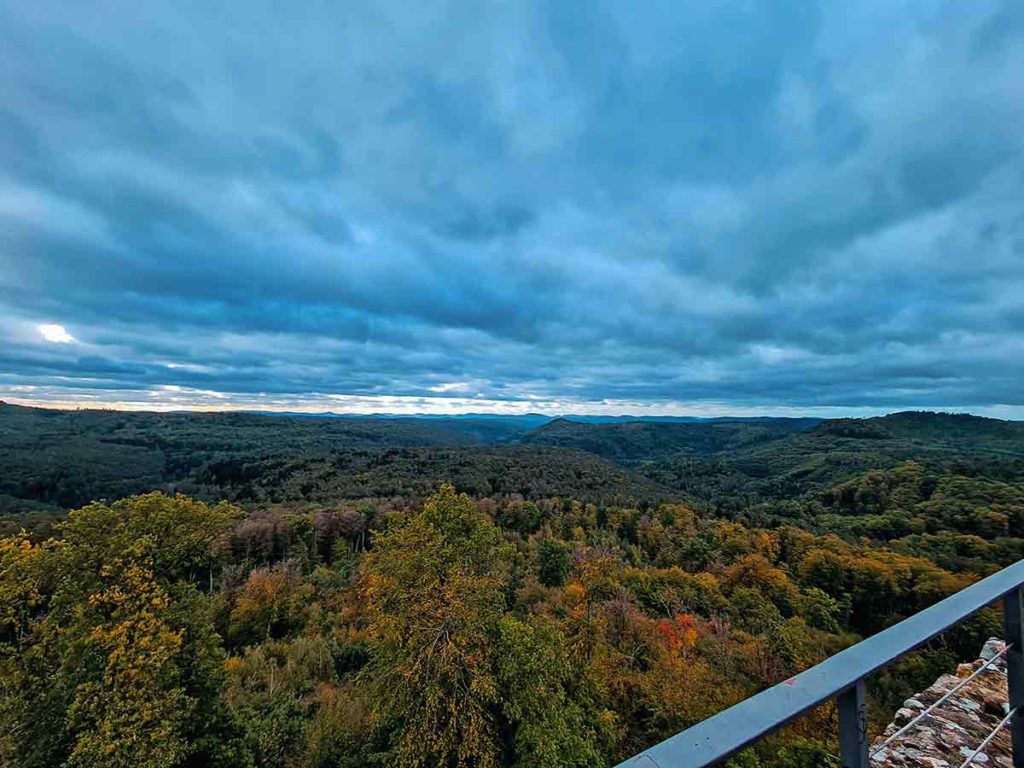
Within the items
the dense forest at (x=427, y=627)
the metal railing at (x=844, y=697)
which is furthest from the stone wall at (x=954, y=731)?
the dense forest at (x=427, y=627)

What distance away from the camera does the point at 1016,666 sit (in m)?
2.68

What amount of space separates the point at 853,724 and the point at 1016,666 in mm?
1962

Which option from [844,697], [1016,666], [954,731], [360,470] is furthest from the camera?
[360,470]

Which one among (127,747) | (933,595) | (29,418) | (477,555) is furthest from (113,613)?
(29,418)

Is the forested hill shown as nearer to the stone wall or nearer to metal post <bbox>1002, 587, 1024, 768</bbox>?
the stone wall

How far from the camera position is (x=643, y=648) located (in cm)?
2620

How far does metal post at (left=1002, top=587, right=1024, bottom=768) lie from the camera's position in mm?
2598

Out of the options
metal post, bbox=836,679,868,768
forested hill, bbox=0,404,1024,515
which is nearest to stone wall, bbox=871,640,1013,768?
metal post, bbox=836,679,868,768

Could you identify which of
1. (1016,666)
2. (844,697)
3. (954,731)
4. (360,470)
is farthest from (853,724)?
Result: (360,470)

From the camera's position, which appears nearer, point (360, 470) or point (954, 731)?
Answer: point (954, 731)

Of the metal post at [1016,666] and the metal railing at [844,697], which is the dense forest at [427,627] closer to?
the metal post at [1016,666]

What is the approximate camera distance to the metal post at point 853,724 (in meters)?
1.69

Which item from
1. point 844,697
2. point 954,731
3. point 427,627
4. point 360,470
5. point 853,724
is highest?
point 844,697

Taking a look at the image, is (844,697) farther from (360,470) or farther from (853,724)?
(360,470)
